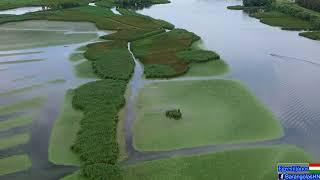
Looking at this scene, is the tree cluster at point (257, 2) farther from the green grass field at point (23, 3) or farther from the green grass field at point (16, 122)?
the green grass field at point (16, 122)

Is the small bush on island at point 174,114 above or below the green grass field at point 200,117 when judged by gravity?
above

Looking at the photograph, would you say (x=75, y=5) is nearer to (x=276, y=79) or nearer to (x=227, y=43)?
(x=227, y=43)

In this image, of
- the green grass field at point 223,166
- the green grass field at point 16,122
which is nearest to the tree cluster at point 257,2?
the green grass field at point 223,166

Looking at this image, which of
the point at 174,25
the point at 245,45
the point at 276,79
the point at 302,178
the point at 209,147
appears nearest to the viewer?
the point at 302,178

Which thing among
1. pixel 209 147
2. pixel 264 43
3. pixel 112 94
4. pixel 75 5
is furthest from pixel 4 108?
pixel 75 5
